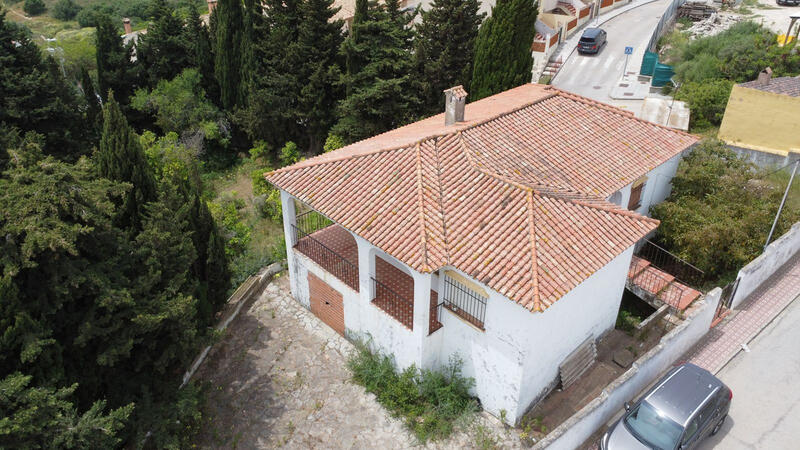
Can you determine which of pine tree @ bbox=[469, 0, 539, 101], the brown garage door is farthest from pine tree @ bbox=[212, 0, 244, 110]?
A: the brown garage door

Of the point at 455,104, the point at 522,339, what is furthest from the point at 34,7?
the point at 522,339

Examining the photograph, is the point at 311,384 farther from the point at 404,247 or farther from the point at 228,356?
the point at 404,247

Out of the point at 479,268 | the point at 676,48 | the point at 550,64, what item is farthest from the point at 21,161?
the point at 676,48

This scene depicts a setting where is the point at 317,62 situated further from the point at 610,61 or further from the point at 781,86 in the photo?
the point at 610,61

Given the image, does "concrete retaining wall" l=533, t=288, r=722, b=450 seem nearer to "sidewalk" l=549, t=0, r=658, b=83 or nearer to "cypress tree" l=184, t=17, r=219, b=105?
"sidewalk" l=549, t=0, r=658, b=83

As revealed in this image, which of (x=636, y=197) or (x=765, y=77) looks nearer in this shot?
(x=636, y=197)
